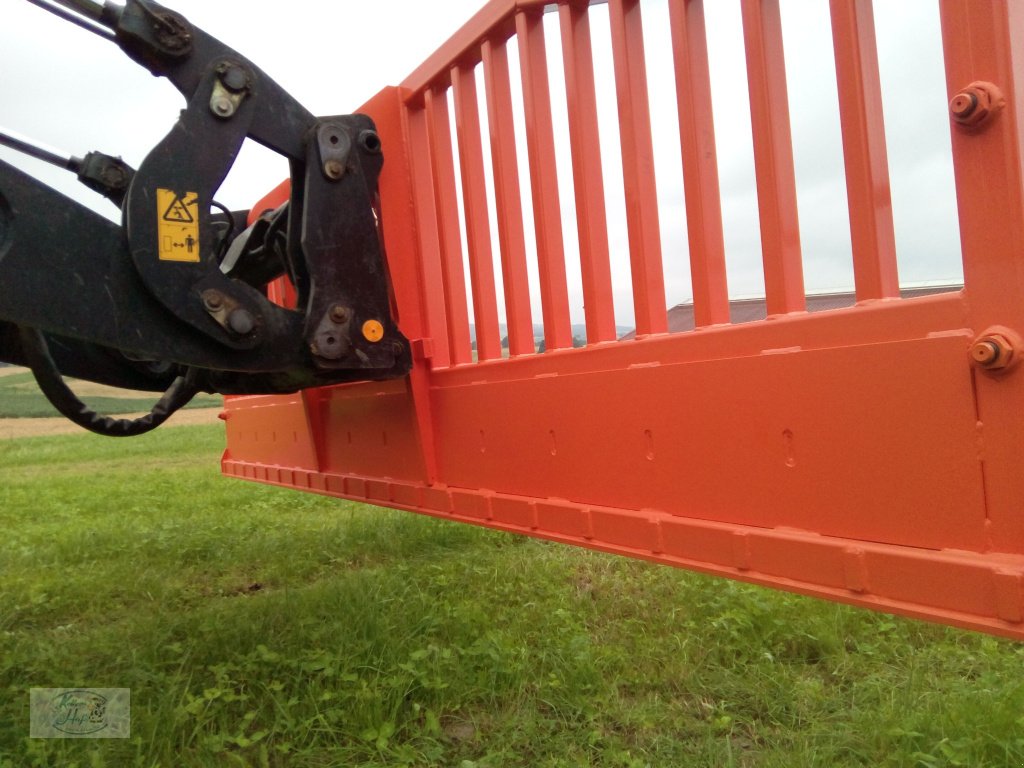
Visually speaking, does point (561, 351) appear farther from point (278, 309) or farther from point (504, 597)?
point (504, 597)

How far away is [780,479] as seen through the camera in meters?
1.41

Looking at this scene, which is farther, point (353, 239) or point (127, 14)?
point (353, 239)

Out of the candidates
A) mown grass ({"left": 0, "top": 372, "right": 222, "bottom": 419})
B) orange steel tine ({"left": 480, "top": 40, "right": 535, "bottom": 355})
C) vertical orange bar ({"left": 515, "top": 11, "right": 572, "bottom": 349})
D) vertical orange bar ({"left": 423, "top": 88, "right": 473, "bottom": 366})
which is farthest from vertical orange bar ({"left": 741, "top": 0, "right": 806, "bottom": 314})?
mown grass ({"left": 0, "top": 372, "right": 222, "bottom": 419})

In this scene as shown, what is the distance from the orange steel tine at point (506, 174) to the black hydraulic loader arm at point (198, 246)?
36cm

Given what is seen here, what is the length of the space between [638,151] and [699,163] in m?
0.16

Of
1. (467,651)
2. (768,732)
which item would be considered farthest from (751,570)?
(467,651)

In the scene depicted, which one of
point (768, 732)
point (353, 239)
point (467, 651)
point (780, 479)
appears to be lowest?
point (768, 732)

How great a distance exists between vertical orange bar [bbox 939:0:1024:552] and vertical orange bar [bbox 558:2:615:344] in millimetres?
824

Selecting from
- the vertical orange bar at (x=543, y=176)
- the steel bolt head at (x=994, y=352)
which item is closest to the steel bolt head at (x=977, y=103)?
the steel bolt head at (x=994, y=352)

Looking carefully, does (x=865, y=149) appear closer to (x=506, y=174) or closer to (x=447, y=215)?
(x=506, y=174)

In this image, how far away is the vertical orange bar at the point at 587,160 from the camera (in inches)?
71.7

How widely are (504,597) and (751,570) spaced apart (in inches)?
95.4

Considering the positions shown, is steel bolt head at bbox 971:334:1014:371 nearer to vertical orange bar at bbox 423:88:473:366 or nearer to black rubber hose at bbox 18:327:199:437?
vertical orange bar at bbox 423:88:473:366

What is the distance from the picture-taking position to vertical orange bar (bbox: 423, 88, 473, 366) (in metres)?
2.33
